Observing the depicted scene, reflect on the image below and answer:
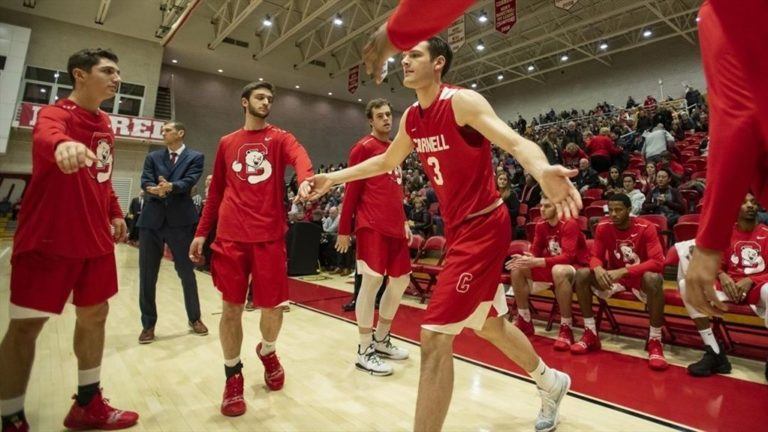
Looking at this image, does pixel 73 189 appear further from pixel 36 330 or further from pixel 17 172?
pixel 17 172

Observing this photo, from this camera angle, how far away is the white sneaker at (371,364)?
10.7 ft

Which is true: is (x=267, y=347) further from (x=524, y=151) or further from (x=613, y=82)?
(x=613, y=82)

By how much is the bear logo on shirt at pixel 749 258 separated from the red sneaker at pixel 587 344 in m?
1.31

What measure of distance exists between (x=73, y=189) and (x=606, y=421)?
3.25 m

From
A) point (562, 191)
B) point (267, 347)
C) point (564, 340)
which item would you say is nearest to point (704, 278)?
point (562, 191)

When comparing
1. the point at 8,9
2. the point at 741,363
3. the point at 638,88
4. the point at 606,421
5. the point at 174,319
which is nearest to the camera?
the point at 606,421

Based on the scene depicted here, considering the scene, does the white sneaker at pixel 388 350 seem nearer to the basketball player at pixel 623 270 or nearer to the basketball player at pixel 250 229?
the basketball player at pixel 250 229

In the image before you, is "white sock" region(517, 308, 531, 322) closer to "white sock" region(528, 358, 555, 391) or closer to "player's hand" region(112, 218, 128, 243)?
"white sock" region(528, 358, 555, 391)

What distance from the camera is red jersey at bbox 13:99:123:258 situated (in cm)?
211

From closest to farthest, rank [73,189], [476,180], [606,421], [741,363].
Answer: [476,180], [73,189], [606,421], [741,363]

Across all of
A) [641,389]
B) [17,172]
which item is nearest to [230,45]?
[17,172]

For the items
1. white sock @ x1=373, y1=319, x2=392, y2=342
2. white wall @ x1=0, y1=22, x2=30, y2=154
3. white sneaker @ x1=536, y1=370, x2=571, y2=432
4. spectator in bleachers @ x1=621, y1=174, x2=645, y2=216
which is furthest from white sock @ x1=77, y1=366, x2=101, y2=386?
white wall @ x1=0, y1=22, x2=30, y2=154

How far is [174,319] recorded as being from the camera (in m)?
4.89

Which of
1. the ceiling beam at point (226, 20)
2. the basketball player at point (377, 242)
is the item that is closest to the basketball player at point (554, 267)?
the basketball player at point (377, 242)
